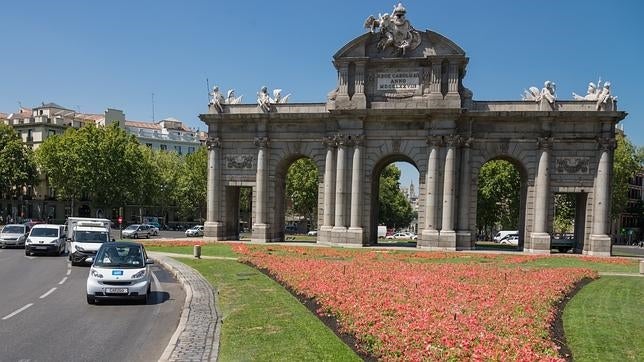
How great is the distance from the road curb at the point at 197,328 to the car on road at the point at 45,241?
18.0 metres

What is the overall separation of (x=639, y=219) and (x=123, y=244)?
394ft

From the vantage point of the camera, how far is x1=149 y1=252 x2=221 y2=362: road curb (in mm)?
11812

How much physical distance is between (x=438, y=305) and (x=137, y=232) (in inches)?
2101

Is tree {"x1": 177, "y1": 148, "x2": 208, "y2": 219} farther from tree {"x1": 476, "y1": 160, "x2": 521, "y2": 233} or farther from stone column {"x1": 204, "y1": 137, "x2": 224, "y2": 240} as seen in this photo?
tree {"x1": 476, "y1": 160, "x2": 521, "y2": 233}

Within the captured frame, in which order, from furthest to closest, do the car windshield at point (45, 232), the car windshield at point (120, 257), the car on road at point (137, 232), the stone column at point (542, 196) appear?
the car on road at point (137, 232), the stone column at point (542, 196), the car windshield at point (45, 232), the car windshield at point (120, 257)

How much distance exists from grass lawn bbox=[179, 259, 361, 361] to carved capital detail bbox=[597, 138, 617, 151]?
34.3m

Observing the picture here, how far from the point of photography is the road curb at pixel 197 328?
1181cm

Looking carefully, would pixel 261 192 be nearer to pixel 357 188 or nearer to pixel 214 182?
pixel 214 182

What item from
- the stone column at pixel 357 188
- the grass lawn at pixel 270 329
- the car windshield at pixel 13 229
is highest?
the stone column at pixel 357 188

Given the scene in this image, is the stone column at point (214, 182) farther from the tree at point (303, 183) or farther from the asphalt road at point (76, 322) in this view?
the tree at point (303, 183)

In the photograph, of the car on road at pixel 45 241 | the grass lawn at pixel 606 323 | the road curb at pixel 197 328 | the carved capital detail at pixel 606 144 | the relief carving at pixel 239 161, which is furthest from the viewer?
the relief carving at pixel 239 161

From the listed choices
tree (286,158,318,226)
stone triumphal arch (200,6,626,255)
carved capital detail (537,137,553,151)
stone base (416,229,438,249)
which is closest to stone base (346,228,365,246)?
stone triumphal arch (200,6,626,255)

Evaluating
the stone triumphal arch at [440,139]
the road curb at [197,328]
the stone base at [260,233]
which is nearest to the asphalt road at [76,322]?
the road curb at [197,328]

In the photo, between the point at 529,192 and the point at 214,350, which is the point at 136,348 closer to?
the point at 214,350
